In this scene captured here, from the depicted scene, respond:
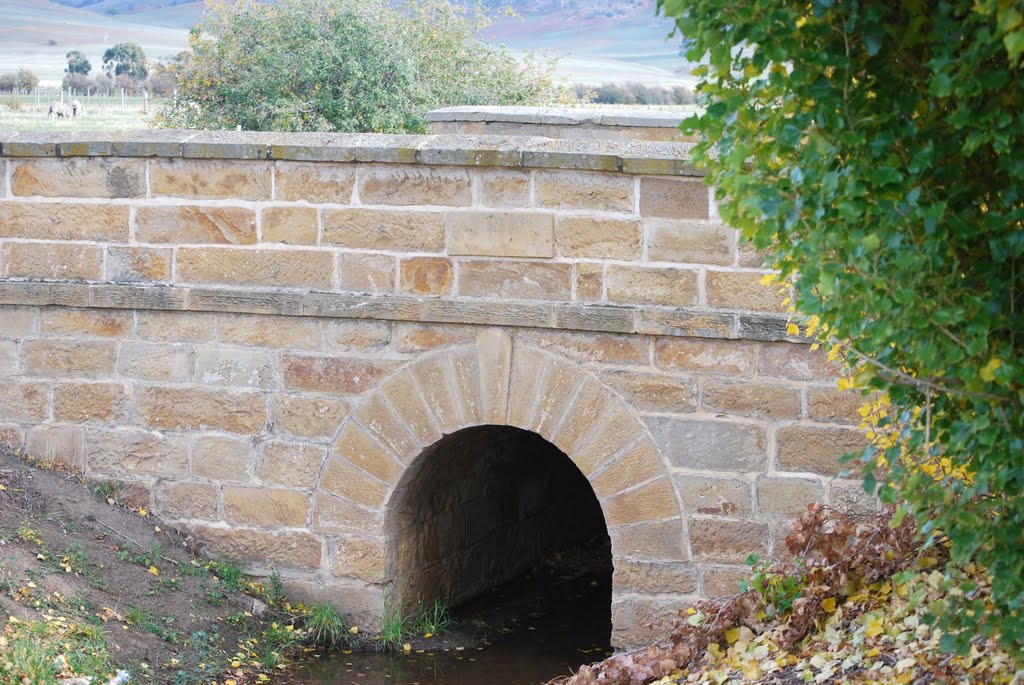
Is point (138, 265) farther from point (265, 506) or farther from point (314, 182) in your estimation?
point (265, 506)

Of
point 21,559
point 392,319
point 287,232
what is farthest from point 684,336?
point 21,559

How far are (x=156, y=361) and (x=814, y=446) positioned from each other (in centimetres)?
336

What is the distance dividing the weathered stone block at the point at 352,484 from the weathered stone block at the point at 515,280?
1095 millimetres

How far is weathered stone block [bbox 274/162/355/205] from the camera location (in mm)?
6012

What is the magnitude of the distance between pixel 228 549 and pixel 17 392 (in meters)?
A: 1.45

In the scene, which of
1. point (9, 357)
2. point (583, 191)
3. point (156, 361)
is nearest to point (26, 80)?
point (9, 357)

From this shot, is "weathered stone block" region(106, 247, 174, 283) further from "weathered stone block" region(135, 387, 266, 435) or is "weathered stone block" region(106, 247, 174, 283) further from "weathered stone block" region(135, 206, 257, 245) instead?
"weathered stone block" region(135, 387, 266, 435)

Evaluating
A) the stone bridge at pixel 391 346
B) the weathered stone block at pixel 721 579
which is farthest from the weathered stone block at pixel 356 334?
the weathered stone block at pixel 721 579

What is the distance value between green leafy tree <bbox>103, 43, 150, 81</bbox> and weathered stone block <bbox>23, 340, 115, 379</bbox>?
62.6 ft

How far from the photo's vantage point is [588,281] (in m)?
5.74

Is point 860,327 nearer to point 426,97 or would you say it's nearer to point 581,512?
point 581,512

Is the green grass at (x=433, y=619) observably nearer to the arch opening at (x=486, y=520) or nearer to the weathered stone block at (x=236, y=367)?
the arch opening at (x=486, y=520)

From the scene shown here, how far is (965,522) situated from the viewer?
110 inches

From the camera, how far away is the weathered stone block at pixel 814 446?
18.2ft
